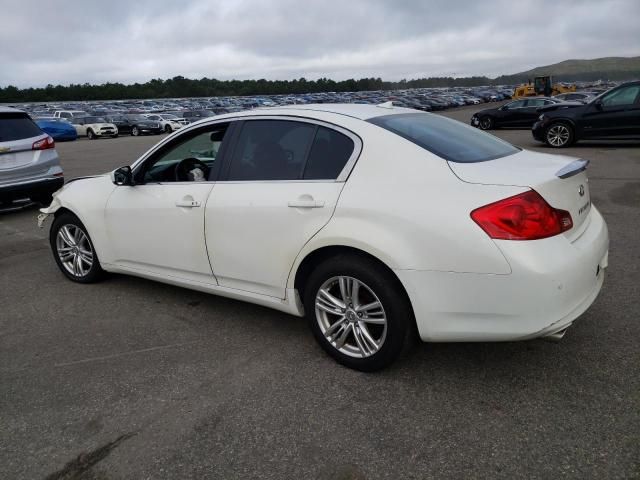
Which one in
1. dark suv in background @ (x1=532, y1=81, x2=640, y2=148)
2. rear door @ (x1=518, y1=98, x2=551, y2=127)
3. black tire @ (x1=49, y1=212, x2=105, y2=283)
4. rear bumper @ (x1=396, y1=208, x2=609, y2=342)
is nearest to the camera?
rear bumper @ (x1=396, y1=208, x2=609, y2=342)

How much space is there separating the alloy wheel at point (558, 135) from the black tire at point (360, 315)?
1316 cm

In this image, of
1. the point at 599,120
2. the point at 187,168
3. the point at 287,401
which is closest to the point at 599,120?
the point at 599,120

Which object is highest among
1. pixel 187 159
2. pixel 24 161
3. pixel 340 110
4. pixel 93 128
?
pixel 340 110

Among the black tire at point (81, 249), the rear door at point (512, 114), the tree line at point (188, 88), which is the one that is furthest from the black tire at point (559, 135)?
the tree line at point (188, 88)

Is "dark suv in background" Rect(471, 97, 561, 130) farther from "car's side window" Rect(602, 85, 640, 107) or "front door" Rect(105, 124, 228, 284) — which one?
"front door" Rect(105, 124, 228, 284)

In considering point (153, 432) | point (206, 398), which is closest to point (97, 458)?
point (153, 432)

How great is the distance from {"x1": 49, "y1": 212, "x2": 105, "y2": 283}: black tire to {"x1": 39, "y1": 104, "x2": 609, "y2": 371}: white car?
0.75m

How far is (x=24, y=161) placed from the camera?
27.3 ft

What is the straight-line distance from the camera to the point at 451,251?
2752 mm

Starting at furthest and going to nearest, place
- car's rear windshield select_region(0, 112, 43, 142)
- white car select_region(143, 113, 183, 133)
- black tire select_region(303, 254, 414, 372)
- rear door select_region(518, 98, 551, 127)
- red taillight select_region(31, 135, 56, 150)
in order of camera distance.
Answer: white car select_region(143, 113, 183, 133), rear door select_region(518, 98, 551, 127), red taillight select_region(31, 135, 56, 150), car's rear windshield select_region(0, 112, 43, 142), black tire select_region(303, 254, 414, 372)

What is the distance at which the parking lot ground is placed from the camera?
2490 mm

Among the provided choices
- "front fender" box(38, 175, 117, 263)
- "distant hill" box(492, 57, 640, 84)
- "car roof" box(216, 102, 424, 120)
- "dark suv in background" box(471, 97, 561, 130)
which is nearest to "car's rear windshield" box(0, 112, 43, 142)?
"front fender" box(38, 175, 117, 263)

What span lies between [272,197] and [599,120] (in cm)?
1291

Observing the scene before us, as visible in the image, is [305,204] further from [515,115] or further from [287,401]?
[515,115]
